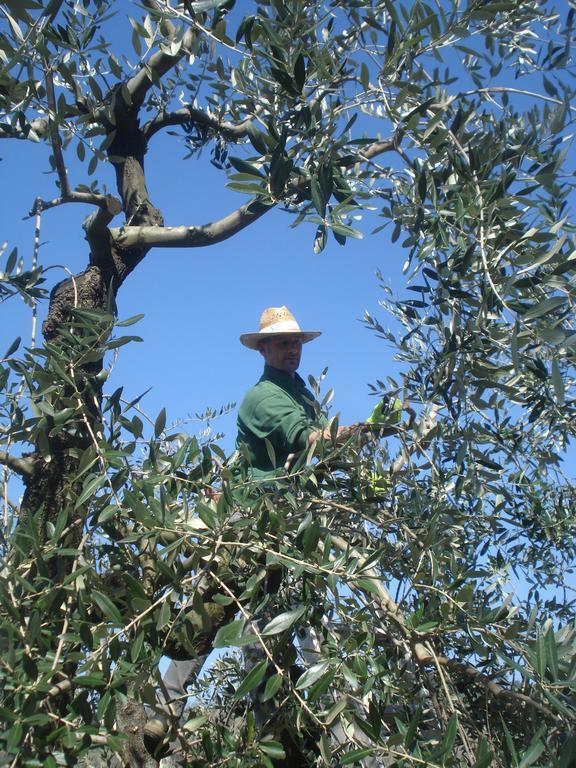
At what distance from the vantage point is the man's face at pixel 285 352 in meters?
3.99

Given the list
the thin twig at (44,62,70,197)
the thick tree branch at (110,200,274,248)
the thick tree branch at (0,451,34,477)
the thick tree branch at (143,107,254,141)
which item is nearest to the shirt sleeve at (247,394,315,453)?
the thick tree branch at (110,200,274,248)

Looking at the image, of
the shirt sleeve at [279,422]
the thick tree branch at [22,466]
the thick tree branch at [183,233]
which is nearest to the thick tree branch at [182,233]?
the thick tree branch at [183,233]

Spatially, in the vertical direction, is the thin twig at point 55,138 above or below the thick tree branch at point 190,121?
below

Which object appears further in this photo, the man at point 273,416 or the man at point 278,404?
the man at point 278,404

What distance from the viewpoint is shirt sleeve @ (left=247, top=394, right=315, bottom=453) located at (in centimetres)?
327

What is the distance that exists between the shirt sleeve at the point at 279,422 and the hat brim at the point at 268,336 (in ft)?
1.48

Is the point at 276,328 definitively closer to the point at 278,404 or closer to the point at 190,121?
the point at 278,404

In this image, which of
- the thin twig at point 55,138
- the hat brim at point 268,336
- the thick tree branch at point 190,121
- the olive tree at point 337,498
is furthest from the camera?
the thick tree branch at point 190,121

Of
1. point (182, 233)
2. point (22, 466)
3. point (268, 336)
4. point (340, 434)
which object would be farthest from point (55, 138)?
point (340, 434)

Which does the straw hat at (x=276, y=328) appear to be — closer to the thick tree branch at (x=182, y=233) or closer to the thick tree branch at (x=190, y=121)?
the thick tree branch at (x=182, y=233)

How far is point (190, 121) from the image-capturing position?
443 cm

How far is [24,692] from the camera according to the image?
1.79 meters

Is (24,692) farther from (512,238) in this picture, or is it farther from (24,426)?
(512,238)

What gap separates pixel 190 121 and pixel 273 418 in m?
1.94
